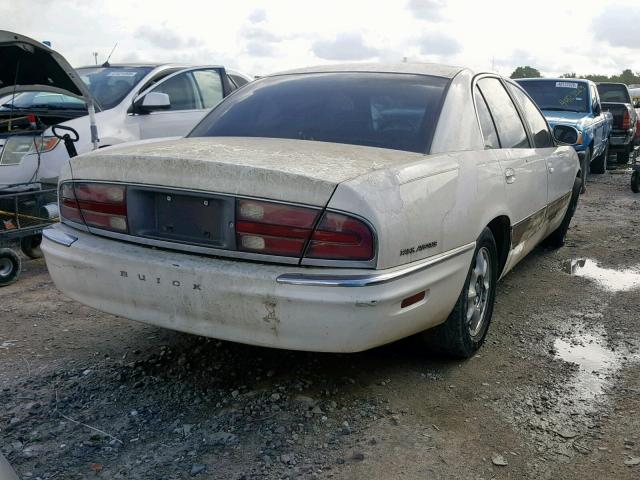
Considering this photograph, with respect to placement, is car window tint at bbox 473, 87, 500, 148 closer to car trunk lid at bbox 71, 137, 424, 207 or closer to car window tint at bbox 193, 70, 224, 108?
car trunk lid at bbox 71, 137, 424, 207

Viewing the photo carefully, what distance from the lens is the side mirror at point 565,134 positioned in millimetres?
5332

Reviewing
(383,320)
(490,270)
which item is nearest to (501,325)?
(490,270)

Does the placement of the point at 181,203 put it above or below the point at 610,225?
above

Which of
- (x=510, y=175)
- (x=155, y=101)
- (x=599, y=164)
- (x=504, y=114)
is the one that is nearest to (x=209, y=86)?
(x=155, y=101)

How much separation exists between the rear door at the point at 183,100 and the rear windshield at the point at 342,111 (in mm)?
3473

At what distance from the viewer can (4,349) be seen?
3.73m

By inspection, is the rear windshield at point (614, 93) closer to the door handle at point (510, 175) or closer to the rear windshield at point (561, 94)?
the rear windshield at point (561, 94)

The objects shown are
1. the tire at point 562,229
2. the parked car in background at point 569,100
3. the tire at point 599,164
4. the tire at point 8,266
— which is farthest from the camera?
the tire at point 599,164

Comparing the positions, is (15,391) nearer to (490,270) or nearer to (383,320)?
(383,320)

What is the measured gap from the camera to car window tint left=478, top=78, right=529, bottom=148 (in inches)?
162

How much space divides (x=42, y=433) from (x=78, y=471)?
0.38 meters

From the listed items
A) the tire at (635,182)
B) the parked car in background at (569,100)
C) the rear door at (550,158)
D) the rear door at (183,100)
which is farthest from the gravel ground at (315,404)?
the parked car in background at (569,100)

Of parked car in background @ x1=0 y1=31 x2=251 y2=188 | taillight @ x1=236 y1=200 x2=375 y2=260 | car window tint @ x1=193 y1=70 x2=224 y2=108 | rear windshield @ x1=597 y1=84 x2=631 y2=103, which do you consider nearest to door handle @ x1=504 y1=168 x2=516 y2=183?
taillight @ x1=236 y1=200 x2=375 y2=260

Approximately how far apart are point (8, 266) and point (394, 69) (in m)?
3.23
